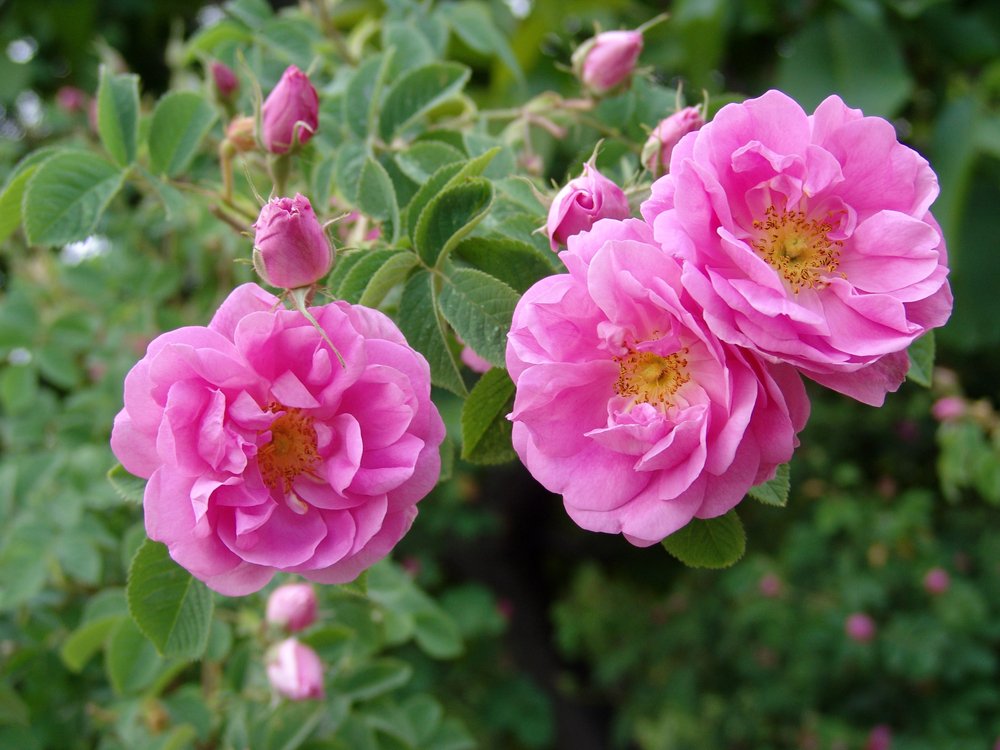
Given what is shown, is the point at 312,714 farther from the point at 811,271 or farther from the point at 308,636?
the point at 811,271

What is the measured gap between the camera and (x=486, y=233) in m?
0.68

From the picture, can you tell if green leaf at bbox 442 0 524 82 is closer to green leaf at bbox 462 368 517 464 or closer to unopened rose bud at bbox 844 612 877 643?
green leaf at bbox 462 368 517 464

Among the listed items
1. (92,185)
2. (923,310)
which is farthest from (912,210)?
(92,185)

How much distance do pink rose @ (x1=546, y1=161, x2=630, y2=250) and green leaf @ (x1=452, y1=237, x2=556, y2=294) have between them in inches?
1.7

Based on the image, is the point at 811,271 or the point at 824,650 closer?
the point at 811,271

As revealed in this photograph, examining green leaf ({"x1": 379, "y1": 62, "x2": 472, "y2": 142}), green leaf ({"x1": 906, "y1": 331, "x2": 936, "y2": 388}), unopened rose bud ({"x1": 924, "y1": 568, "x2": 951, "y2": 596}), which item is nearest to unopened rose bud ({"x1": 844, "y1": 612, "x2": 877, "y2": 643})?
unopened rose bud ({"x1": 924, "y1": 568, "x2": 951, "y2": 596})

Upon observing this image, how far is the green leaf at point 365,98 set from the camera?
830 millimetres

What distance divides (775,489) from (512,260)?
23cm

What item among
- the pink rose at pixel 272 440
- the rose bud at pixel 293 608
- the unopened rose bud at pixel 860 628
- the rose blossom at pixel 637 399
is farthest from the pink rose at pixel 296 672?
the unopened rose bud at pixel 860 628

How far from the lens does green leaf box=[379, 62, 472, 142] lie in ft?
2.79

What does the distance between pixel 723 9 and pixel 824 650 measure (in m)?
1.68

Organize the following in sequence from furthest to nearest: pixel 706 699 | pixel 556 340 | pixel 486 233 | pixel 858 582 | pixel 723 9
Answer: pixel 706 699
pixel 858 582
pixel 723 9
pixel 486 233
pixel 556 340

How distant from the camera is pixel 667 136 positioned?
2.10 ft

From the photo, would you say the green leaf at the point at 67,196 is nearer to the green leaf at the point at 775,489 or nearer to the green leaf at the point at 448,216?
the green leaf at the point at 448,216
